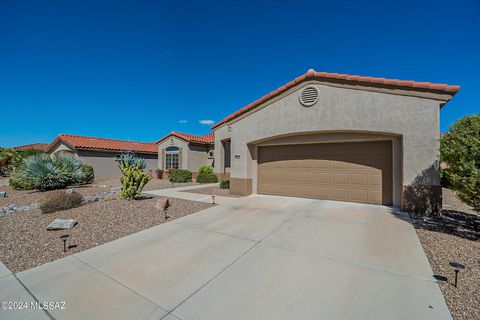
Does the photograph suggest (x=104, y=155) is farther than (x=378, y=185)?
Yes

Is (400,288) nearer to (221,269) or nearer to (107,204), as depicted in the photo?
(221,269)

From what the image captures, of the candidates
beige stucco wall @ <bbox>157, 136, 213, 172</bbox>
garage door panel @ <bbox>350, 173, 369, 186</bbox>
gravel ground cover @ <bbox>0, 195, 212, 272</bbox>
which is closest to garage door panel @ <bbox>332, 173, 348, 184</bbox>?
garage door panel @ <bbox>350, 173, 369, 186</bbox>

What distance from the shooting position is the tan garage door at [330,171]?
26.6 ft

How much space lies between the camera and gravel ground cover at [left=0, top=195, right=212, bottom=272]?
164 inches

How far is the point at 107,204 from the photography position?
780 centimetres

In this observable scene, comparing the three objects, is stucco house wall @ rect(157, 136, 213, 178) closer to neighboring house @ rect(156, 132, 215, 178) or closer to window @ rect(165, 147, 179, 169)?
neighboring house @ rect(156, 132, 215, 178)

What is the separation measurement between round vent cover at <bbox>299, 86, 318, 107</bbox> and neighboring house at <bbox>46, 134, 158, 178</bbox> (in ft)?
61.7

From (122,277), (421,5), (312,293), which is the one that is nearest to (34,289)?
(122,277)

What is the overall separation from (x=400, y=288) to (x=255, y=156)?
329 inches

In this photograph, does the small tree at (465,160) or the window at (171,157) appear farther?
the window at (171,157)

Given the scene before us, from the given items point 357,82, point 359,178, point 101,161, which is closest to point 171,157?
point 101,161

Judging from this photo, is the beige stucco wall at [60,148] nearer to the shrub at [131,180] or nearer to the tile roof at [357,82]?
the shrub at [131,180]

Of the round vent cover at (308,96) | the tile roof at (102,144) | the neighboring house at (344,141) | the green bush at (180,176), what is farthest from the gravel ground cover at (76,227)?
the tile roof at (102,144)

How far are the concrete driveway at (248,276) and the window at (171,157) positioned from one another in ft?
52.0
